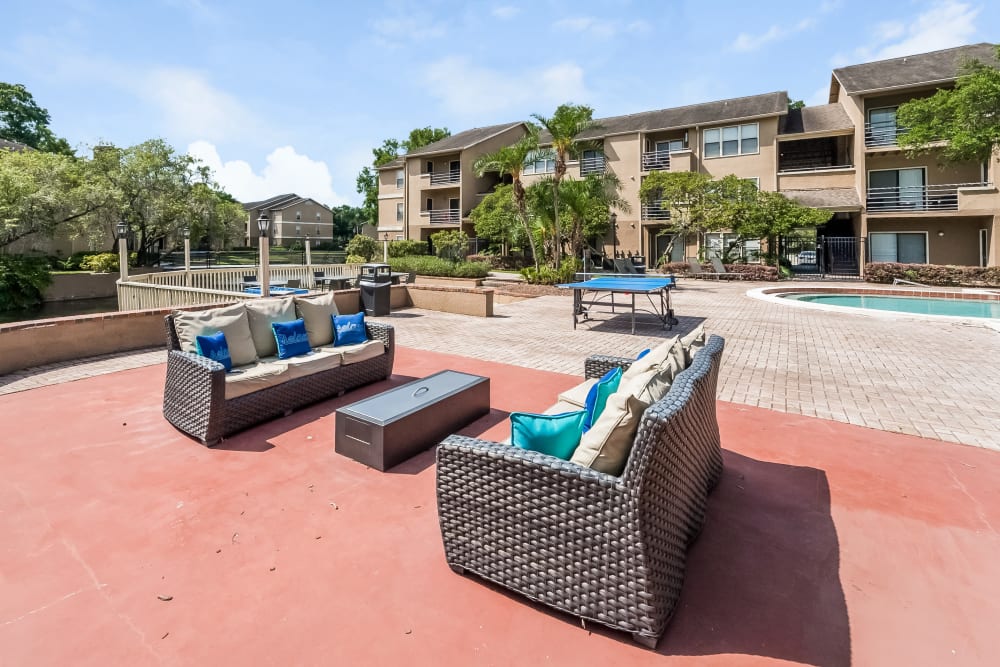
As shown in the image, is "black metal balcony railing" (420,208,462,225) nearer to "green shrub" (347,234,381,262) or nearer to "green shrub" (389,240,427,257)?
"green shrub" (389,240,427,257)

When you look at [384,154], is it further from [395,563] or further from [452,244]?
[395,563]

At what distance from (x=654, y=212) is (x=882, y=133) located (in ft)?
35.3

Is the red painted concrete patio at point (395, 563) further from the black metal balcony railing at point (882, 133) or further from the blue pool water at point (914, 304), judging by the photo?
the black metal balcony railing at point (882, 133)

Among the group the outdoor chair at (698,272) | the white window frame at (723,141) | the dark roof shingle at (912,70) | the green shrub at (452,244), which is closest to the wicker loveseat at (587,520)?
the outdoor chair at (698,272)

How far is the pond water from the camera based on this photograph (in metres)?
19.2

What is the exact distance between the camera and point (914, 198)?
23734mm

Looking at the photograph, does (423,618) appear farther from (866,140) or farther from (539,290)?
(866,140)

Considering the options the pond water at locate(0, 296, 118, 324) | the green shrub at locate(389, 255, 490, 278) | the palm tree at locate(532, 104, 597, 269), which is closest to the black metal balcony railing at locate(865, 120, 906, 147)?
the palm tree at locate(532, 104, 597, 269)

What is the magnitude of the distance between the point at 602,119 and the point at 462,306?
25174 mm

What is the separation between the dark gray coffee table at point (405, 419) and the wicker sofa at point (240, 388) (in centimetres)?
104

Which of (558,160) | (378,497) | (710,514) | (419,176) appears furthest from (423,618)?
(419,176)

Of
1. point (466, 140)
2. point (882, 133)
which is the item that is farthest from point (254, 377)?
point (466, 140)

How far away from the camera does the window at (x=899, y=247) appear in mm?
24016

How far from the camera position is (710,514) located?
11.2ft
